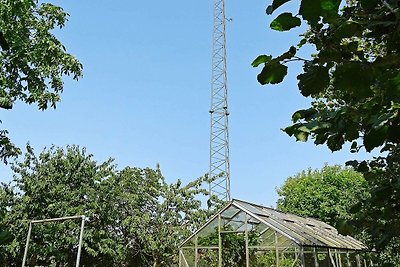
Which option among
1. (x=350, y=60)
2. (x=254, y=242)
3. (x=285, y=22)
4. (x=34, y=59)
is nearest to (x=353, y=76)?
(x=350, y=60)

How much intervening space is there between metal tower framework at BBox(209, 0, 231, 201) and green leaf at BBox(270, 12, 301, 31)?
43.7 ft

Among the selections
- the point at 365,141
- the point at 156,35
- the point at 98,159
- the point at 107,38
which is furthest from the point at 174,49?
the point at 365,141

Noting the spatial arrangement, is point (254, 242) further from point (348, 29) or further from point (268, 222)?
point (348, 29)

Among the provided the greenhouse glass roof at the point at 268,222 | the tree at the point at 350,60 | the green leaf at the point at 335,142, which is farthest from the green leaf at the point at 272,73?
the greenhouse glass roof at the point at 268,222

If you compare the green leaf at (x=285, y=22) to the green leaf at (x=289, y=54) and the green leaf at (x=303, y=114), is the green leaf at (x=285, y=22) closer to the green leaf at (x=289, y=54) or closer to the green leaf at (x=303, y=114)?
the green leaf at (x=289, y=54)

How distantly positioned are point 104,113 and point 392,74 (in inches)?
372

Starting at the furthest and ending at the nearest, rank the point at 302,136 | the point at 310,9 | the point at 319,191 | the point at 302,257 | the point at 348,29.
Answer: the point at 319,191
the point at 302,257
the point at 302,136
the point at 348,29
the point at 310,9

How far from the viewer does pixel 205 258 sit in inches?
404

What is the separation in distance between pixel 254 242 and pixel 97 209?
4926 millimetres

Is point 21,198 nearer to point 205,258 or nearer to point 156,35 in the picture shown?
point 205,258

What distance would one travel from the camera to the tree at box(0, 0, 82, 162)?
5.61m

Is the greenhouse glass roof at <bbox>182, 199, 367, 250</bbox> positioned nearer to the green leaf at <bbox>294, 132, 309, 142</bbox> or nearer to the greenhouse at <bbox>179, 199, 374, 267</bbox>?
the greenhouse at <bbox>179, 199, 374, 267</bbox>

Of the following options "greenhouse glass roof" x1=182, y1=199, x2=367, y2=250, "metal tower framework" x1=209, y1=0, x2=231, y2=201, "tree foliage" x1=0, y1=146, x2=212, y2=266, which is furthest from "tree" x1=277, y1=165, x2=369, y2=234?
"greenhouse glass roof" x1=182, y1=199, x2=367, y2=250

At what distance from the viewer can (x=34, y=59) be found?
5.93 meters
